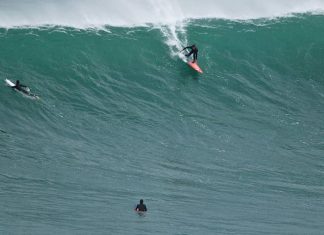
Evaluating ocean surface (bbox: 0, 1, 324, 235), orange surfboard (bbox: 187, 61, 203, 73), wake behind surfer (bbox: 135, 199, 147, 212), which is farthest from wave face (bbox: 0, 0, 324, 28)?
wake behind surfer (bbox: 135, 199, 147, 212)

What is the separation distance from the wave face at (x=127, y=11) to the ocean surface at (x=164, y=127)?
0.29 meters

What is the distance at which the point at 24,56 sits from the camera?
39688 millimetres

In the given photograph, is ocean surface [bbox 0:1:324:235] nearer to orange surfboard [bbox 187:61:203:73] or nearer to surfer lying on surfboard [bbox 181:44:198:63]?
orange surfboard [bbox 187:61:203:73]

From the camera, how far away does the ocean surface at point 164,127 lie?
28.3 metres

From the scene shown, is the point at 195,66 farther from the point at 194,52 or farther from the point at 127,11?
the point at 127,11

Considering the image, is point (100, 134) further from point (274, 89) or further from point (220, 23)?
point (220, 23)

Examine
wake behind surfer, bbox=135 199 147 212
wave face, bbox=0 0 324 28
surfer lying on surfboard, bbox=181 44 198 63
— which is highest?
wave face, bbox=0 0 324 28

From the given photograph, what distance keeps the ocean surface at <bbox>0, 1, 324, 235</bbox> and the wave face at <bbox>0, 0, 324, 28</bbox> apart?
0.29 metres

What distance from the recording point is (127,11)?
4422 cm

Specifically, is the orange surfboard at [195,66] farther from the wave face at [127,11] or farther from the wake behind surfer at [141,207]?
the wake behind surfer at [141,207]

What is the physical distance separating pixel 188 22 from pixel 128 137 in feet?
36.5

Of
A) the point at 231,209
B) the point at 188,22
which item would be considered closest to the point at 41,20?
the point at 188,22

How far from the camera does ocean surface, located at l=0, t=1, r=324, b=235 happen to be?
28312 mm

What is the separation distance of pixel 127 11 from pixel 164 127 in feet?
32.0
